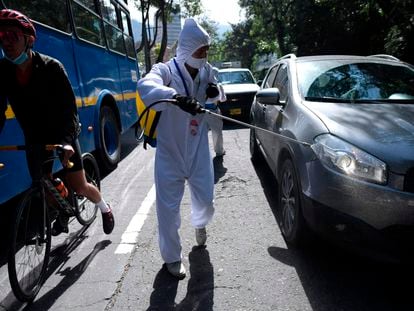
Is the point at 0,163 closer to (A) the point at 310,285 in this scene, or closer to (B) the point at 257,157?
(A) the point at 310,285

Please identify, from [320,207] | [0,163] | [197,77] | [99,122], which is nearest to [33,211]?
[0,163]

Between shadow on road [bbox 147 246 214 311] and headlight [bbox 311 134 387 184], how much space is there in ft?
4.06

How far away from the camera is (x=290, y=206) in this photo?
3506 millimetres

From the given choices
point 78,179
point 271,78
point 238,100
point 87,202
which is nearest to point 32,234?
point 78,179

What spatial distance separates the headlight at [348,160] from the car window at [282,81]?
1.42 m

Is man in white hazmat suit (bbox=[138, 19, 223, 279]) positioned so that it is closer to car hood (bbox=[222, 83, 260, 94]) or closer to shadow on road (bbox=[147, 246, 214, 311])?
shadow on road (bbox=[147, 246, 214, 311])

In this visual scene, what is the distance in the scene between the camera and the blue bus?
3779 mm

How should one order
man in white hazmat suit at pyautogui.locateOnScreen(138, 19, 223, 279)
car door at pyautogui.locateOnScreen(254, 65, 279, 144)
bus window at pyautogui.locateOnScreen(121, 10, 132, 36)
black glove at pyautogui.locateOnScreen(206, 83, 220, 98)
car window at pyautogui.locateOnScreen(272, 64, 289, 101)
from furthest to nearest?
bus window at pyautogui.locateOnScreen(121, 10, 132, 36) < car door at pyautogui.locateOnScreen(254, 65, 279, 144) < car window at pyautogui.locateOnScreen(272, 64, 289, 101) < black glove at pyautogui.locateOnScreen(206, 83, 220, 98) < man in white hazmat suit at pyautogui.locateOnScreen(138, 19, 223, 279)

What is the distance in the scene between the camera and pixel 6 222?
4.62 m

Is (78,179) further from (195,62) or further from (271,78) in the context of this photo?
(271,78)

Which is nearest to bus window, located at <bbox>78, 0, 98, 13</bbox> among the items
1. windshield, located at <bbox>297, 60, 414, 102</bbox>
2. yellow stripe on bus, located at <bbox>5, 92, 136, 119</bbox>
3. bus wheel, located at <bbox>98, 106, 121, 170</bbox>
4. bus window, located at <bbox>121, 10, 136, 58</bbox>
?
yellow stripe on bus, located at <bbox>5, 92, 136, 119</bbox>

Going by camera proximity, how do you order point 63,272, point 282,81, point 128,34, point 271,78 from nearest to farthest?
1. point 63,272
2. point 282,81
3. point 271,78
4. point 128,34

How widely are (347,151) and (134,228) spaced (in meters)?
2.34

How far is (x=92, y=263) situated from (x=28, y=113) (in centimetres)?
134
